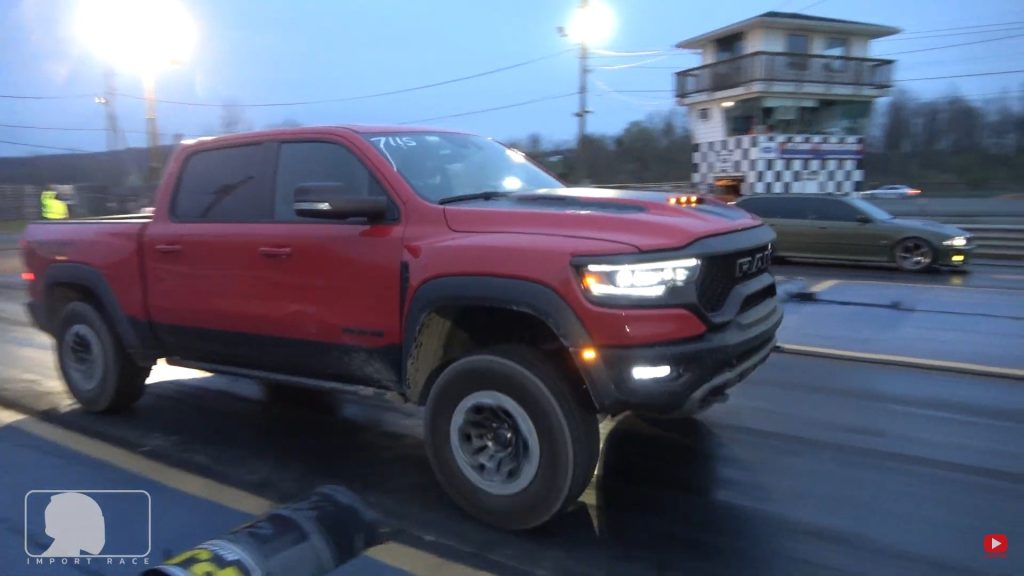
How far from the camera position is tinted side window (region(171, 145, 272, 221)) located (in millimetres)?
5043

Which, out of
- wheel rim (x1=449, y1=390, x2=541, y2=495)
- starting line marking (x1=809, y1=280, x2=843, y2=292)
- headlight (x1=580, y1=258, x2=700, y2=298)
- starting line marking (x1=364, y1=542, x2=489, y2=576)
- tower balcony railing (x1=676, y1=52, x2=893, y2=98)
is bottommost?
starting line marking (x1=809, y1=280, x2=843, y2=292)

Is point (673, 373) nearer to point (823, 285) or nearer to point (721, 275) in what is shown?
point (721, 275)

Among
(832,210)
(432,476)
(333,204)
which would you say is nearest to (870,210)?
(832,210)

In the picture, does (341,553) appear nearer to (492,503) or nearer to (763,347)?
(492,503)

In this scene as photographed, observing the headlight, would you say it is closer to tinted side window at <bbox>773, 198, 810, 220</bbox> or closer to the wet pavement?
the wet pavement

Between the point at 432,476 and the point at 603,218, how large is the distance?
72.8 inches

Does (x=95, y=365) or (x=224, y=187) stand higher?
(x=224, y=187)

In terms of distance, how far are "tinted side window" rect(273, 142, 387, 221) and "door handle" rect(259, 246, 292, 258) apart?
21 cm

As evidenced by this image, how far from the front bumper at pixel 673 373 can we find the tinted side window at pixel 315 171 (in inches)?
67.4

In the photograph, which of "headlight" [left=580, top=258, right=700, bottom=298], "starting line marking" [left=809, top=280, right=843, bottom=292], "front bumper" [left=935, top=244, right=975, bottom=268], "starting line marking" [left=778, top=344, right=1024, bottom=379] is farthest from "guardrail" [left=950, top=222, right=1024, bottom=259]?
"headlight" [left=580, top=258, right=700, bottom=298]

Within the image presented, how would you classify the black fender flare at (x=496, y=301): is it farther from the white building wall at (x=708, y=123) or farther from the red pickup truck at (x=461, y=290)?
the white building wall at (x=708, y=123)

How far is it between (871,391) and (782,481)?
208 cm

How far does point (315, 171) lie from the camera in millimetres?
4820

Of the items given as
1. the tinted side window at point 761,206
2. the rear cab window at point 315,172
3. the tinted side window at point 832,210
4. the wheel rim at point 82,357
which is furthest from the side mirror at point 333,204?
the tinted side window at point 761,206
